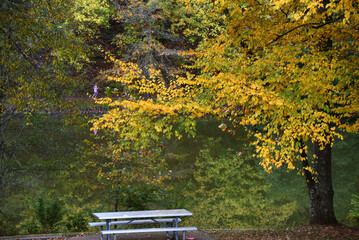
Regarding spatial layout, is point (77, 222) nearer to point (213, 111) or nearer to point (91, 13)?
point (213, 111)

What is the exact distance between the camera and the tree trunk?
9.38 meters

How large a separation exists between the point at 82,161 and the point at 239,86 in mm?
12800

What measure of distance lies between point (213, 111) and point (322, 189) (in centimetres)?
410

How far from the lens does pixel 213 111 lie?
671 centimetres

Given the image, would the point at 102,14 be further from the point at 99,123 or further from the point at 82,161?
the point at 99,123

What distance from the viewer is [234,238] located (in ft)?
A: 26.8

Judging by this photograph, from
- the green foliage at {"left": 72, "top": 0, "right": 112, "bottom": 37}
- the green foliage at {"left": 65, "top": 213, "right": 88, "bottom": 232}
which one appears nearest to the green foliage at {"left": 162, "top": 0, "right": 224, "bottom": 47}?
the green foliage at {"left": 72, "top": 0, "right": 112, "bottom": 37}

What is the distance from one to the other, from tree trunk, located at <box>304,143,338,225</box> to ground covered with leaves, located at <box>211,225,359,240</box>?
1.25 feet

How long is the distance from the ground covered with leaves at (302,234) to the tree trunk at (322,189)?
38 centimetres

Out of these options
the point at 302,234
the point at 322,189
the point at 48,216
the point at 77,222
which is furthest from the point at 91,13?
the point at 302,234

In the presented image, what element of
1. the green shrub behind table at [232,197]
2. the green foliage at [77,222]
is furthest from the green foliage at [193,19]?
the green foliage at [77,222]

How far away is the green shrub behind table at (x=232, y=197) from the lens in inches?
490

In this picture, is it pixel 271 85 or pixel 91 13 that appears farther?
pixel 91 13

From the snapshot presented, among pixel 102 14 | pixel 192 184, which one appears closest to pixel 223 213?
pixel 192 184
